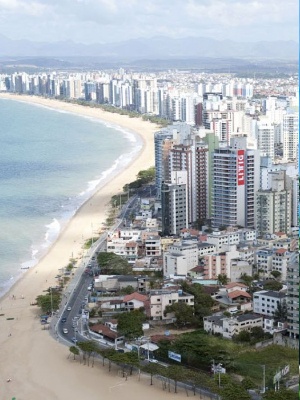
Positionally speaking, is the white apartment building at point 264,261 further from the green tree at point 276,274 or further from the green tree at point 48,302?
the green tree at point 48,302

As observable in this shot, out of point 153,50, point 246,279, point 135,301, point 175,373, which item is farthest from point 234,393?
point 153,50

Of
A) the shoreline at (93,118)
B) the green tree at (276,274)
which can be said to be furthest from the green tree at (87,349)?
the green tree at (276,274)

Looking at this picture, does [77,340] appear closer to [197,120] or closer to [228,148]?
[228,148]

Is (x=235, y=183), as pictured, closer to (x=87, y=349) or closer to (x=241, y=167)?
(x=241, y=167)

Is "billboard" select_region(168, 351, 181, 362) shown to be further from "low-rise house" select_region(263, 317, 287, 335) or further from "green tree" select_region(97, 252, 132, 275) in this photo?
"green tree" select_region(97, 252, 132, 275)

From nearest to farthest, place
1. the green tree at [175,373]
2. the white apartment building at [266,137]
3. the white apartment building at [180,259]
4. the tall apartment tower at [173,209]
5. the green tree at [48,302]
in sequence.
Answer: the green tree at [175,373], the green tree at [48,302], the white apartment building at [180,259], the tall apartment tower at [173,209], the white apartment building at [266,137]

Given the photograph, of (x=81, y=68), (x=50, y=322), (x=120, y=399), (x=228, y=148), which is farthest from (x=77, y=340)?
(x=81, y=68)

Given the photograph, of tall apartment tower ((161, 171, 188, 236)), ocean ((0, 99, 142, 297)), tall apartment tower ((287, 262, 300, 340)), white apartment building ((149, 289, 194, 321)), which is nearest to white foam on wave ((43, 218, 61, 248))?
ocean ((0, 99, 142, 297))
